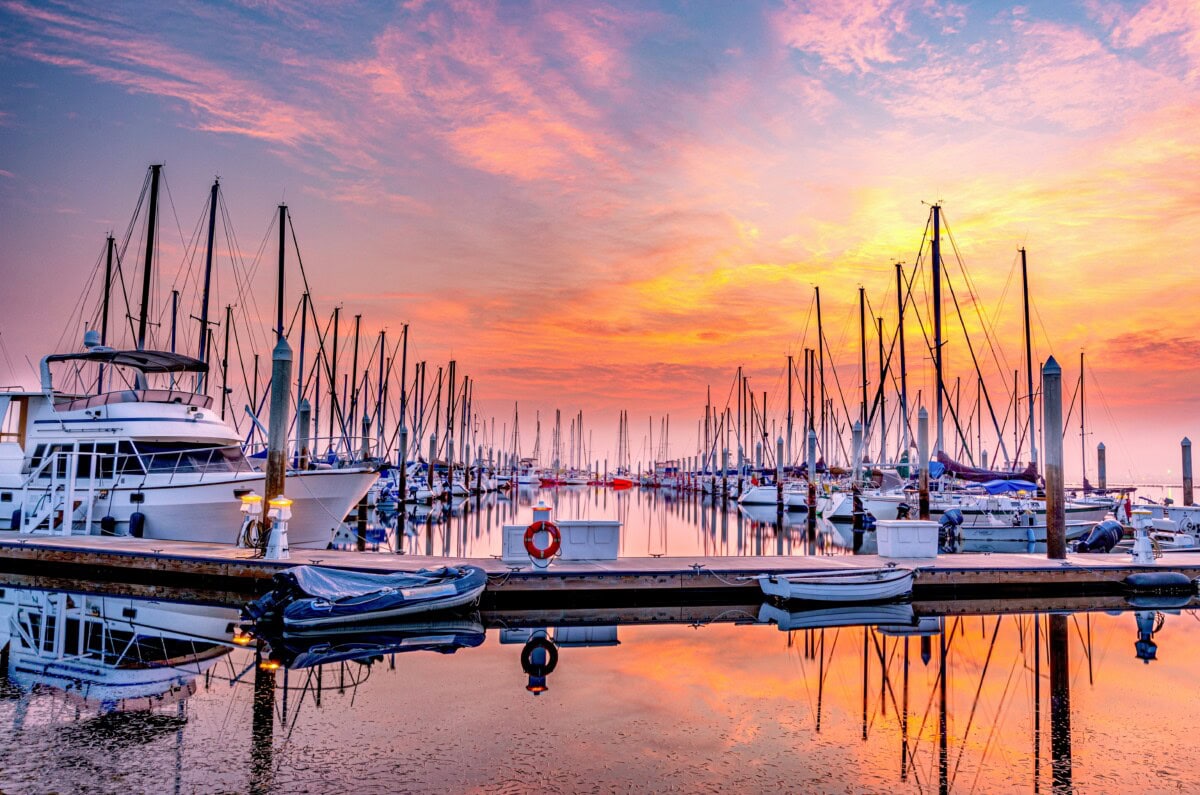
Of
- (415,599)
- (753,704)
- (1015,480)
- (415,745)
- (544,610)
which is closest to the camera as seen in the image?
(415,745)

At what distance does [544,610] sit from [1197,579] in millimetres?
18679

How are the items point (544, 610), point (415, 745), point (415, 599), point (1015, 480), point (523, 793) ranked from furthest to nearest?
1. point (1015, 480)
2. point (544, 610)
3. point (415, 599)
4. point (415, 745)
5. point (523, 793)

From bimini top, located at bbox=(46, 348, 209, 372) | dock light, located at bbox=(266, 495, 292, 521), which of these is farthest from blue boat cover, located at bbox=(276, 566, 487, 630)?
bimini top, located at bbox=(46, 348, 209, 372)

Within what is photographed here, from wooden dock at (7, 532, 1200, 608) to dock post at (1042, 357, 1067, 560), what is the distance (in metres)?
0.67

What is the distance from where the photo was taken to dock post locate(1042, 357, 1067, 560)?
2431 cm

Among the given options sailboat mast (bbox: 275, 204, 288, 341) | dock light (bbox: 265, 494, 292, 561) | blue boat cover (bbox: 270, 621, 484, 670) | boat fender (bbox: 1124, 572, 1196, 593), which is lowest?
blue boat cover (bbox: 270, 621, 484, 670)

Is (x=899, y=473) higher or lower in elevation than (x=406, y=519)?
higher

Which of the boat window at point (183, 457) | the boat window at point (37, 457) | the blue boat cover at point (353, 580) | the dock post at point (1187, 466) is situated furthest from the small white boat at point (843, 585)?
the dock post at point (1187, 466)

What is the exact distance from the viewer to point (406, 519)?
197 feet

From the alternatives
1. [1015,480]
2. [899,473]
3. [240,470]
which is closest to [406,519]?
[240,470]

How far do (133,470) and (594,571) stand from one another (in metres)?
19.4

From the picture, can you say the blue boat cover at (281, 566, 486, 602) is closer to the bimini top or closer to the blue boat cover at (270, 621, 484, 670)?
the blue boat cover at (270, 621, 484, 670)

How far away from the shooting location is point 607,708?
39.4 ft

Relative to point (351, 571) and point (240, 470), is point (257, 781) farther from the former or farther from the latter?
point (240, 470)
